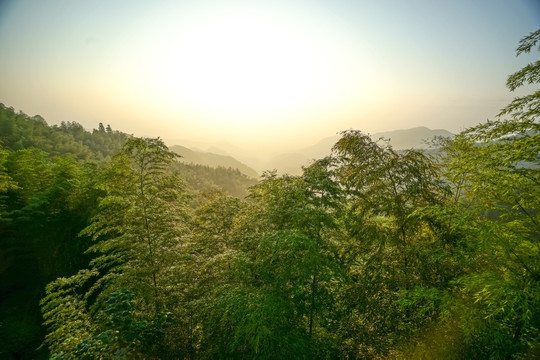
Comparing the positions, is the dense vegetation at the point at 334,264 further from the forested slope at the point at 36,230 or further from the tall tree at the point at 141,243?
the forested slope at the point at 36,230

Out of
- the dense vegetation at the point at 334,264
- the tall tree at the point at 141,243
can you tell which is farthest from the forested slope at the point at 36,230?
the dense vegetation at the point at 334,264

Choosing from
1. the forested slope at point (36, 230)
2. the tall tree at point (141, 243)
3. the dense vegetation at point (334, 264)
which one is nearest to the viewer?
the dense vegetation at point (334, 264)

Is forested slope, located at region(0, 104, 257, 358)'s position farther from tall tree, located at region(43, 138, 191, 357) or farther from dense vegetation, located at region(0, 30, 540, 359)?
dense vegetation, located at region(0, 30, 540, 359)

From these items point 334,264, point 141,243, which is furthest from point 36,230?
point 334,264

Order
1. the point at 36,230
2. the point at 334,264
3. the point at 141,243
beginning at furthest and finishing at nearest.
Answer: the point at 36,230 < the point at 141,243 < the point at 334,264

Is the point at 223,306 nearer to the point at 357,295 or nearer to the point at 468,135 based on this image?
the point at 357,295

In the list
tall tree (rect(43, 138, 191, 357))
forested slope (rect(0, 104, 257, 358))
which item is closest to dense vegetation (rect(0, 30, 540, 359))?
tall tree (rect(43, 138, 191, 357))

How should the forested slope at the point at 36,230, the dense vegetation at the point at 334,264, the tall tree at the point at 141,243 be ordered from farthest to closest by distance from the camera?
1. the forested slope at the point at 36,230
2. the tall tree at the point at 141,243
3. the dense vegetation at the point at 334,264

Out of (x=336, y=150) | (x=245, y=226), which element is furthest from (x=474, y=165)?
(x=245, y=226)

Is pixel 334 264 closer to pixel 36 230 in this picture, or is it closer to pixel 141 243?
pixel 141 243
